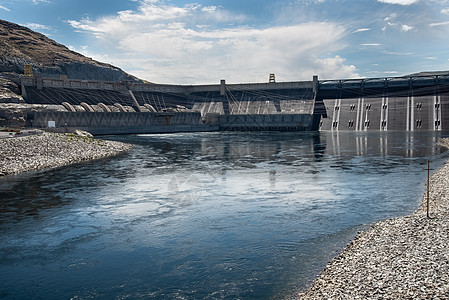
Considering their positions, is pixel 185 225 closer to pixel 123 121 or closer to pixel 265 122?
A: pixel 123 121

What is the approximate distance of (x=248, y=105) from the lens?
12062 cm

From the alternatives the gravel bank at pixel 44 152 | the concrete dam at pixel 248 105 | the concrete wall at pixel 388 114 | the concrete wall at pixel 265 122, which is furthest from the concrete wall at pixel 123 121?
the concrete wall at pixel 388 114

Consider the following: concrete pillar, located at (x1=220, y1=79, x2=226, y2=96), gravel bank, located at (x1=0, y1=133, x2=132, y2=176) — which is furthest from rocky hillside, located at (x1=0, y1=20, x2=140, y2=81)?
gravel bank, located at (x1=0, y1=133, x2=132, y2=176)

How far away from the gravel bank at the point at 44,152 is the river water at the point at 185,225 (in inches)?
117

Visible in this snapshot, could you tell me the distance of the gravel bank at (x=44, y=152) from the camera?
39.0 m

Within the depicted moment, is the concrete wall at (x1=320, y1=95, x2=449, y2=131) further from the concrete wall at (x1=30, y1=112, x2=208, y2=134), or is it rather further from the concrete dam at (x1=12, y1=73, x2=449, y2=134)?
the concrete wall at (x1=30, y1=112, x2=208, y2=134)

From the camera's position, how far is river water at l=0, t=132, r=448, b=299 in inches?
543

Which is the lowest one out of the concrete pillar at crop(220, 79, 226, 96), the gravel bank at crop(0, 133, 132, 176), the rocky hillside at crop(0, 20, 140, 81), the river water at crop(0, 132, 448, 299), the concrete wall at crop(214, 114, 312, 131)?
the river water at crop(0, 132, 448, 299)

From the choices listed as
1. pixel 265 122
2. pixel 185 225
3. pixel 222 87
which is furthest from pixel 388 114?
pixel 185 225

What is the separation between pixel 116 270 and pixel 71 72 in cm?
16527

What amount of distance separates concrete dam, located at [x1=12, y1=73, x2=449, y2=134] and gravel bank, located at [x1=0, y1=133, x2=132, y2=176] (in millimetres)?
30412

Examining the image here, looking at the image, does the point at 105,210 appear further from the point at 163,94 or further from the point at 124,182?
the point at 163,94

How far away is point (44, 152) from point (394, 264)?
4073cm

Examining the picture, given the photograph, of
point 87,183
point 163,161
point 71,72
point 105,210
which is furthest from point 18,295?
point 71,72
